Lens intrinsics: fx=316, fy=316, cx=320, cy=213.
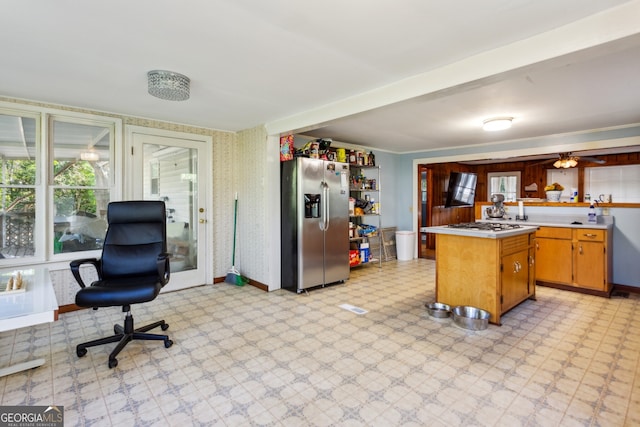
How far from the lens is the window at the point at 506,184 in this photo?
8.33 m

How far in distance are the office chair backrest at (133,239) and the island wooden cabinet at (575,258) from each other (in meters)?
4.77

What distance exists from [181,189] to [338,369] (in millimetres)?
3216

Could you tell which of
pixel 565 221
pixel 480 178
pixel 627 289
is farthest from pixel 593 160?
pixel 627 289

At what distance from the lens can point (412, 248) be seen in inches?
253

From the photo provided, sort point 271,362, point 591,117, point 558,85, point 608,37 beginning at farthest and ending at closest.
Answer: point 591,117
point 558,85
point 271,362
point 608,37

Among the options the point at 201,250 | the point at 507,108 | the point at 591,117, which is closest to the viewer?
the point at 507,108

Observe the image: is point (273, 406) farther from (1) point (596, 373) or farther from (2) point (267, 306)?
(1) point (596, 373)

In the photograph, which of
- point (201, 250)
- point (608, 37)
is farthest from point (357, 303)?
point (608, 37)

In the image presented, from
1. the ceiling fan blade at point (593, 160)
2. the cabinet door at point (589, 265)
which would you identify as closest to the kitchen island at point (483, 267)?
the cabinet door at point (589, 265)

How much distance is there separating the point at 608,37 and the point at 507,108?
1928 mm

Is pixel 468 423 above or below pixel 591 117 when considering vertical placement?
below

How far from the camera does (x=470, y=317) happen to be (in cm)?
310

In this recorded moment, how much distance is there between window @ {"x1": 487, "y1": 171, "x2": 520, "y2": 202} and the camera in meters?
8.33

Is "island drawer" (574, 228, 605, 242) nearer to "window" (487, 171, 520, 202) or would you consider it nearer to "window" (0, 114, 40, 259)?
"window" (487, 171, 520, 202)
